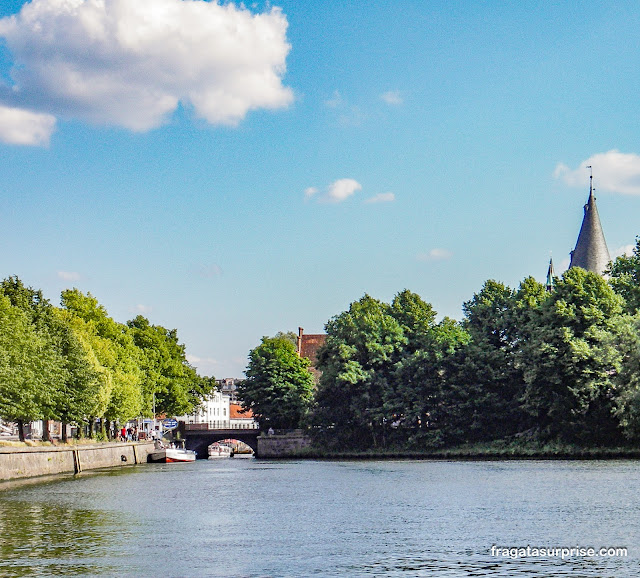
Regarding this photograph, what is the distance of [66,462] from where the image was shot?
73.8 metres

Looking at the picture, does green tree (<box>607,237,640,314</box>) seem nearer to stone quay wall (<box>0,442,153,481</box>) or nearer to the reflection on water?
stone quay wall (<box>0,442,153,481</box>)

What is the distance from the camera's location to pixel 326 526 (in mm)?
35406

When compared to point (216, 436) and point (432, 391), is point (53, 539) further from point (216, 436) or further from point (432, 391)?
point (216, 436)

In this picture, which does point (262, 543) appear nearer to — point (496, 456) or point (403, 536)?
point (403, 536)

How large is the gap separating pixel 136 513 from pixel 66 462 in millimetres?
34905

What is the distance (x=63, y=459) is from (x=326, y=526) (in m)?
42.0

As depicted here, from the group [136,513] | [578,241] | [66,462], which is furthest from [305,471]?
[578,241]

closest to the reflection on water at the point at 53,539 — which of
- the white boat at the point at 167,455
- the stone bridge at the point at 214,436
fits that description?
the white boat at the point at 167,455

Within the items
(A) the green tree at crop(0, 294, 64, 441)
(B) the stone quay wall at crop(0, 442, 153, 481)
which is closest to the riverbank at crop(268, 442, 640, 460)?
(B) the stone quay wall at crop(0, 442, 153, 481)

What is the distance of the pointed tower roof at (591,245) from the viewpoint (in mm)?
134500

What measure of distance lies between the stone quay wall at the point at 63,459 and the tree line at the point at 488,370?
2193 cm

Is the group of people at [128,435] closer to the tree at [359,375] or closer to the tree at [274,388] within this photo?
the tree at [274,388]

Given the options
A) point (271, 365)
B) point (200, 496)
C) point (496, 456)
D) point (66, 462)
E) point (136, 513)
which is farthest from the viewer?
point (271, 365)

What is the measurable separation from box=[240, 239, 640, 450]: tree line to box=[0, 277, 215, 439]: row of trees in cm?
1267
